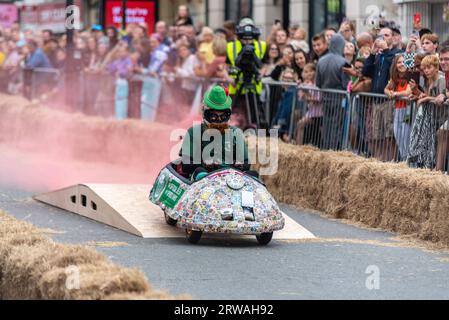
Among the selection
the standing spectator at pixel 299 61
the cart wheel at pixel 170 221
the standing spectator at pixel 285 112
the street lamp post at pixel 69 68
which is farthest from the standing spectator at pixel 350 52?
the street lamp post at pixel 69 68

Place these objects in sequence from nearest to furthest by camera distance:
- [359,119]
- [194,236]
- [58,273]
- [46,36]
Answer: [58,273] → [194,236] → [359,119] → [46,36]

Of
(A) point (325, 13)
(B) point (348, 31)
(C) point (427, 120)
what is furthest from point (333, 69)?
(A) point (325, 13)

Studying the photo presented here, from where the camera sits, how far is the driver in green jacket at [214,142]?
518 inches

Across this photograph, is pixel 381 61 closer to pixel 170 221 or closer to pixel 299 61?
pixel 299 61

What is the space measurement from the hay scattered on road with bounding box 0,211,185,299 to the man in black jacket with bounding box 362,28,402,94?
684 cm

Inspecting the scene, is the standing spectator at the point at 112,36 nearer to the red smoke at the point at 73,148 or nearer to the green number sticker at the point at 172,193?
the red smoke at the point at 73,148

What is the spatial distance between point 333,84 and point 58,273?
30.2 feet

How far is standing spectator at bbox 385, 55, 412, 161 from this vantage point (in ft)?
48.8

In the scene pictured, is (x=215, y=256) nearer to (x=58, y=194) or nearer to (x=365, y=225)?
(x=365, y=225)

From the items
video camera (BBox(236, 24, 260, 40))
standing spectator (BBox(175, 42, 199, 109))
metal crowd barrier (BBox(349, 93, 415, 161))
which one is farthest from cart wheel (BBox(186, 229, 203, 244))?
standing spectator (BBox(175, 42, 199, 109))

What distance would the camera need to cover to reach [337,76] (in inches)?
668

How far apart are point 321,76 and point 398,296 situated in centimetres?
771

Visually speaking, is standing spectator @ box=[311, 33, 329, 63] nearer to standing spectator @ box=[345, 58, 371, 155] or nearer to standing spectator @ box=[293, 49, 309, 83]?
standing spectator @ box=[293, 49, 309, 83]

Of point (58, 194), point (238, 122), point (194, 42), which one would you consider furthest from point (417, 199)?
point (194, 42)
